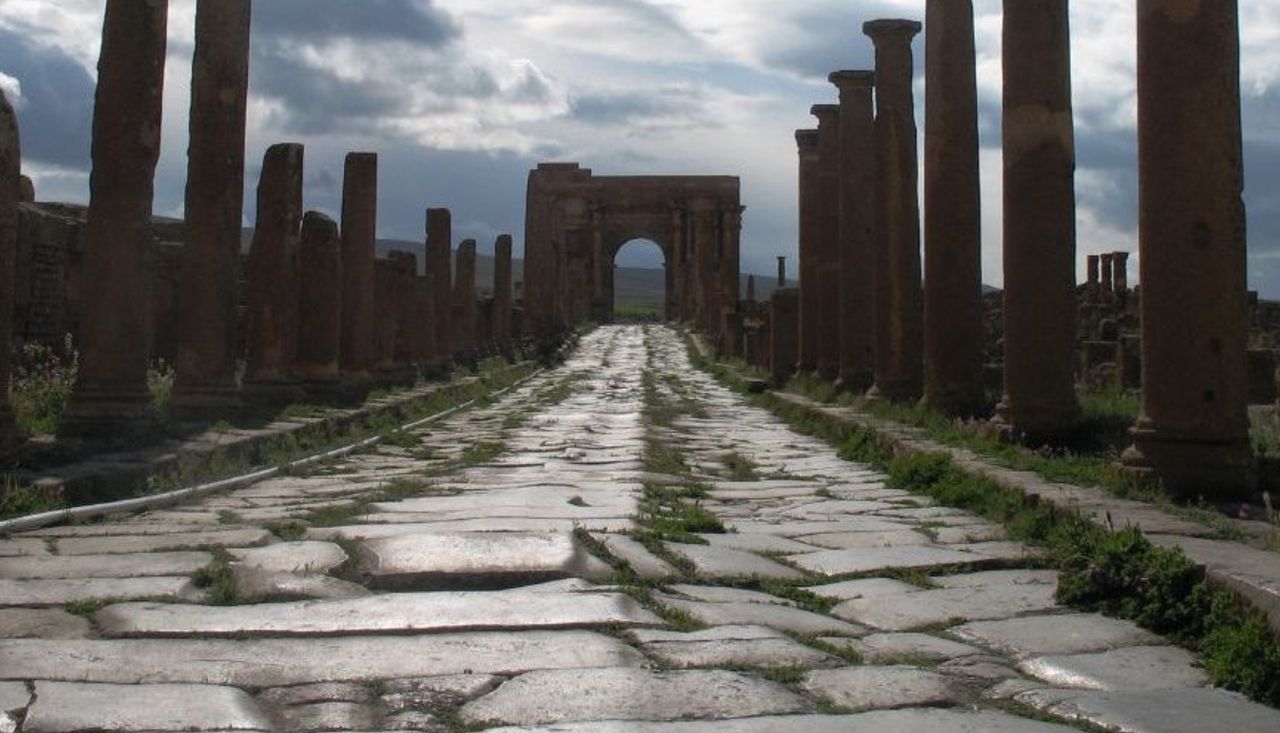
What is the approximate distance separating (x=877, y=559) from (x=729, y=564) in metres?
0.66

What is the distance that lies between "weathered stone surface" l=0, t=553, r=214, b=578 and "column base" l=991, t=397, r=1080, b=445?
5.88 meters

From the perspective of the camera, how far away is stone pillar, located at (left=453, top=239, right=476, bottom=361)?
27.9 meters

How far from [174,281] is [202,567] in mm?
13225

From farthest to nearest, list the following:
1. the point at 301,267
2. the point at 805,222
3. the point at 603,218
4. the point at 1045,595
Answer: the point at 603,218 → the point at 805,222 → the point at 301,267 → the point at 1045,595

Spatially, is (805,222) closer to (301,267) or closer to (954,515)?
(301,267)

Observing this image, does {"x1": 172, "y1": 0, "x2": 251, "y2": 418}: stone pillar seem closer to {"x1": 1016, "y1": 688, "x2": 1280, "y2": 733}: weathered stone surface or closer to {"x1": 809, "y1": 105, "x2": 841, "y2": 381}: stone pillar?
{"x1": 809, "y1": 105, "x2": 841, "y2": 381}: stone pillar

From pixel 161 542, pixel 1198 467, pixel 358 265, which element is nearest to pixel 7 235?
pixel 161 542

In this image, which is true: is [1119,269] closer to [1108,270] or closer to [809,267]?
[1108,270]

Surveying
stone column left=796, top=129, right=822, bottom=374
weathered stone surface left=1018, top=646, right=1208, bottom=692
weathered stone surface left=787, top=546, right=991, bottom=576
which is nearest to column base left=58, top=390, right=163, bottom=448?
weathered stone surface left=787, top=546, right=991, bottom=576

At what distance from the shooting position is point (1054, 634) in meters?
4.80

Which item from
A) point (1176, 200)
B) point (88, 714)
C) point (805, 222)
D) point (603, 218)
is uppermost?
point (603, 218)

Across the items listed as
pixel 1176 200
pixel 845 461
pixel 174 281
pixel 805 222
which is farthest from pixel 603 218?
pixel 1176 200

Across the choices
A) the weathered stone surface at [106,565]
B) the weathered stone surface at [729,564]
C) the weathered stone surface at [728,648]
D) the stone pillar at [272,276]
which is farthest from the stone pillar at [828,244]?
the weathered stone surface at [728,648]

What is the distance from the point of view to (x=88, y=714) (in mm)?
3727
